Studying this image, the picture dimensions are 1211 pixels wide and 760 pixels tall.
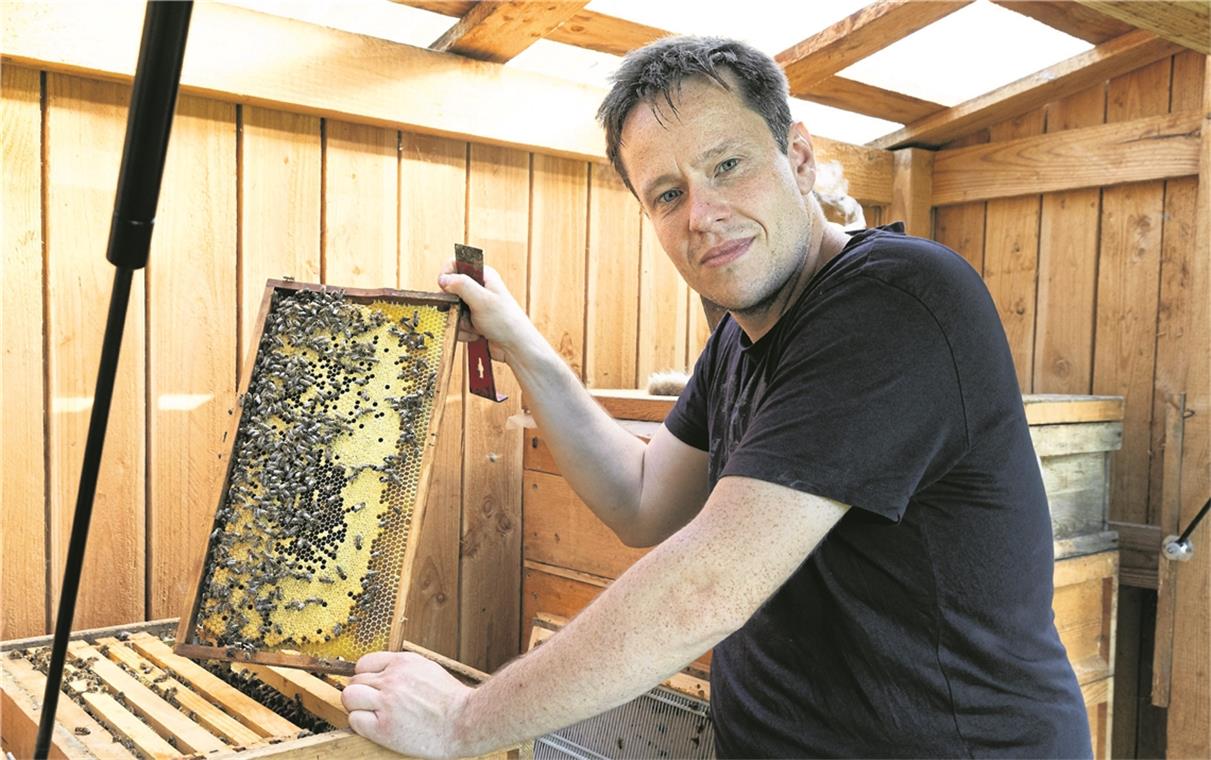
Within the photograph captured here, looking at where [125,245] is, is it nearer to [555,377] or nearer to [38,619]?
[555,377]

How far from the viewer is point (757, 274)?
1.52m

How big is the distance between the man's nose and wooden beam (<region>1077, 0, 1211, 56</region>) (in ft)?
3.16

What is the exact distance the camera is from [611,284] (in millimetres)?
2812

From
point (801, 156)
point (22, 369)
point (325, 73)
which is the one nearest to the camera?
point (801, 156)

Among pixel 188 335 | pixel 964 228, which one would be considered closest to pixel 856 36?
pixel 964 228

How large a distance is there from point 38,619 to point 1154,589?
308cm

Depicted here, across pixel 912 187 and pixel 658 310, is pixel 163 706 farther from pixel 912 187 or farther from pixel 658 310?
pixel 912 187

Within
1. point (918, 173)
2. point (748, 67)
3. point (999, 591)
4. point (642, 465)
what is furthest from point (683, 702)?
point (918, 173)

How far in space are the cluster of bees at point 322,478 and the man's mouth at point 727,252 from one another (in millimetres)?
498

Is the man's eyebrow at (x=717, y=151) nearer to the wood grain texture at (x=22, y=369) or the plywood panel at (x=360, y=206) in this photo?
the plywood panel at (x=360, y=206)

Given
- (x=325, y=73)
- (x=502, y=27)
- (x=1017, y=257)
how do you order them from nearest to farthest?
(x=325, y=73), (x=502, y=27), (x=1017, y=257)

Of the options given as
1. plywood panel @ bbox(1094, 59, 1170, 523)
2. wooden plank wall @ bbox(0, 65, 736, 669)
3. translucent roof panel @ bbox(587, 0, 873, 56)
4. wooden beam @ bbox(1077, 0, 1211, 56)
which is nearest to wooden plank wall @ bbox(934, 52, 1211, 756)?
plywood panel @ bbox(1094, 59, 1170, 523)

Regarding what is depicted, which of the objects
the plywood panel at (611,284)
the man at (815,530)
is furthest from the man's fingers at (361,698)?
the plywood panel at (611,284)

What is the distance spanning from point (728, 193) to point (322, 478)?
0.81 meters
